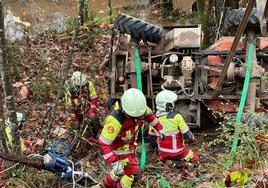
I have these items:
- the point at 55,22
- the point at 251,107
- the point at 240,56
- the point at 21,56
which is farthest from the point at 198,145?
the point at 55,22

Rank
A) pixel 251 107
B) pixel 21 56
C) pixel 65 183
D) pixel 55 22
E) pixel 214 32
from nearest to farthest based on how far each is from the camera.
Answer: pixel 65 183, pixel 251 107, pixel 214 32, pixel 21 56, pixel 55 22

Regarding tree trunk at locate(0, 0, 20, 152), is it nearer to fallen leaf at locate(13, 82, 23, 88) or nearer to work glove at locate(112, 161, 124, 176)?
work glove at locate(112, 161, 124, 176)

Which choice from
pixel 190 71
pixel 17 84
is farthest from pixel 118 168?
pixel 17 84

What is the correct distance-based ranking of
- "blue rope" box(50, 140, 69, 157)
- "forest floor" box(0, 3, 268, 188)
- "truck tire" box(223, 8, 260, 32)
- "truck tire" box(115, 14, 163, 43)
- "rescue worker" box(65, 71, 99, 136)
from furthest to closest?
1. "rescue worker" box(65, 71, 99, 136)
2. "truck tire" box(115, 14, 163, 43)
3. "truck tire" box(223, 8, 260, 32)
4. "blue rope" box(50, 140, 69, 157)
5. "forest floor" box(0, 3, 268, 188)

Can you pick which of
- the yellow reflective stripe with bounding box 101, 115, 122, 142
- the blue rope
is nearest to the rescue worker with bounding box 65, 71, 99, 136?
the blue rope

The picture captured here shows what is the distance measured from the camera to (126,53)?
7.30m

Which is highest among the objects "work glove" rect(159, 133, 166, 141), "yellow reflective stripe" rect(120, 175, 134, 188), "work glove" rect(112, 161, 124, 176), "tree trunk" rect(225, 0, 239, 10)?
"tree trunk" rect(225, 0, 239, 10)

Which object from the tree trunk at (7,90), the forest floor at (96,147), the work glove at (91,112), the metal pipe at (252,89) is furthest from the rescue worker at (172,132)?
the tree trunk at (7,90)

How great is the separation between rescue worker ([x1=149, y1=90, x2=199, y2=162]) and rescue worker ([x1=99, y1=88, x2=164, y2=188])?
0.31m

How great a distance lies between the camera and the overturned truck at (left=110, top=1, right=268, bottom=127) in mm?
6699

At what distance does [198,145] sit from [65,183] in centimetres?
242

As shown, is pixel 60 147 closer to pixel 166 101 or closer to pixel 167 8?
pixel 166 101

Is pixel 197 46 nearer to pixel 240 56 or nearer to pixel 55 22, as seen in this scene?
pixel 240 56

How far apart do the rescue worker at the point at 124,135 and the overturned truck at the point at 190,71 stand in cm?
137
